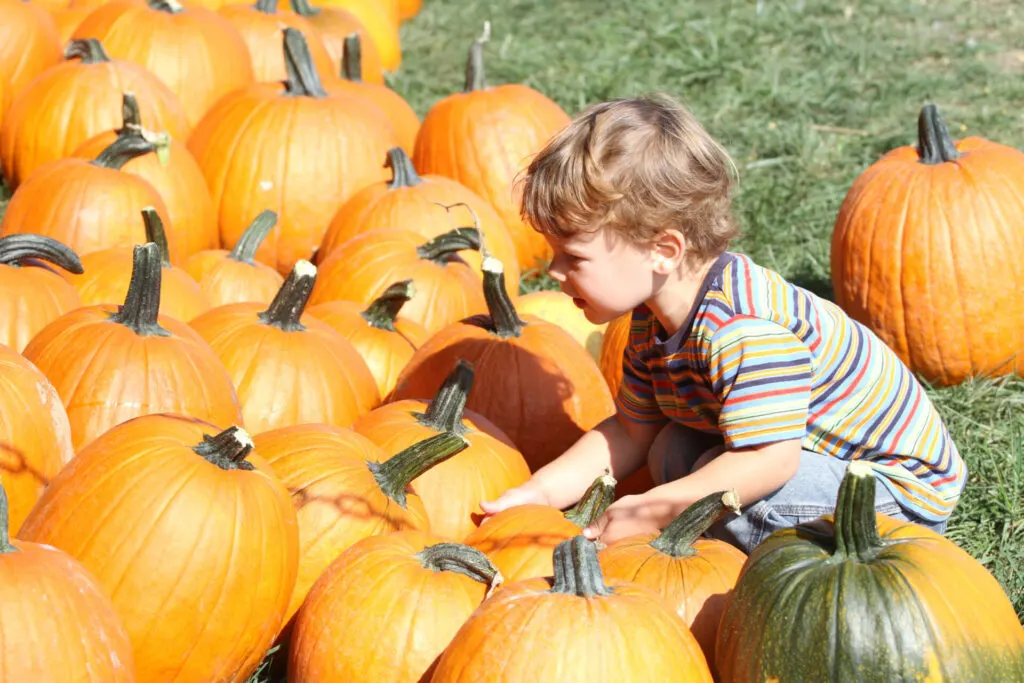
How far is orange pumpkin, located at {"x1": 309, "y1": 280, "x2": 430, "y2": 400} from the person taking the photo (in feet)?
14.1

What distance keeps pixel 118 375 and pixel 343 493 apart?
0.76 metres

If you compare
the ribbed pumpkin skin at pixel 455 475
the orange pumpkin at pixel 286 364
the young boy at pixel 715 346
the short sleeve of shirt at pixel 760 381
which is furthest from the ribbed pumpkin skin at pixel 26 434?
the short sleeve of shirt at pixel 760 381

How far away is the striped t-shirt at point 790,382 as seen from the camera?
3119 millimetres

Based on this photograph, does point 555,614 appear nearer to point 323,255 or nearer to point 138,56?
point 323,255

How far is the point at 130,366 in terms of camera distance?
131 inches

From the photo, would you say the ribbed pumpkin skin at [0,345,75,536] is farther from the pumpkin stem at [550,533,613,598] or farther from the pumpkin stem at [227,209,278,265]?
the pumpkin stem at [227,209,278,265]

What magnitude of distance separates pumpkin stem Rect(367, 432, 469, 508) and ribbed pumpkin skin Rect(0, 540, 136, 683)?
0.84 metres

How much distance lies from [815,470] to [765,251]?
270cm

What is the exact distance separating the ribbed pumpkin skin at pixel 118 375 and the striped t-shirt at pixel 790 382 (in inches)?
50.5

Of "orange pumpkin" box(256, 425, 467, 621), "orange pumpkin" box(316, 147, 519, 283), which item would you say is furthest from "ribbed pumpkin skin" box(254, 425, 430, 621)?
"orange pumpkin" box(316, 147, 519, 283)

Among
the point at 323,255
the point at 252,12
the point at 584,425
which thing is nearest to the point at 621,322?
the point at 584,425

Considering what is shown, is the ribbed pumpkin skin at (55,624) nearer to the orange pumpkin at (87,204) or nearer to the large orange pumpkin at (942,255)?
the orange pumpkin at (87,204)

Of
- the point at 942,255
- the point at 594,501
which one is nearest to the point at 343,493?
the point at 594,501

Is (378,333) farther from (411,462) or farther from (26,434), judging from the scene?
(26,434)
